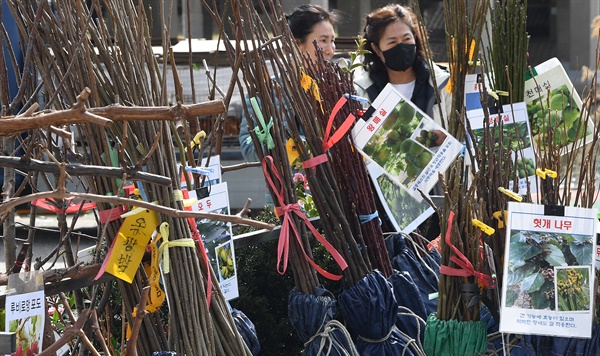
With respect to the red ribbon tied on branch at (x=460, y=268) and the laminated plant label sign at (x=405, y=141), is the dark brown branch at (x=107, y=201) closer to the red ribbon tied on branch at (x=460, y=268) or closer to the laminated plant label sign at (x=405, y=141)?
the red ribbon tied on branch at (x=460, y=268)

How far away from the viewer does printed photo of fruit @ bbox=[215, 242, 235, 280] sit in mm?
2193

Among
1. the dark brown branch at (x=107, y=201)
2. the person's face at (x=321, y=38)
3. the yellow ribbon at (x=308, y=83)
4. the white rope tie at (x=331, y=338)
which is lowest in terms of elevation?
the white rope tie at (x=331, y=338)

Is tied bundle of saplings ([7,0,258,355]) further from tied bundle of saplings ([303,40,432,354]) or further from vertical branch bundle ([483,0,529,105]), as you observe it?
A: vertical branch bundle ([483,0,529,105])

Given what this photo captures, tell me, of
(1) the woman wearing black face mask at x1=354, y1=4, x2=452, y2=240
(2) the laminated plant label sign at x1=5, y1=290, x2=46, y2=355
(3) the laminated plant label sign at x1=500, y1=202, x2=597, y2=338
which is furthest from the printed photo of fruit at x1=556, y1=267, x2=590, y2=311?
(1) the woman wearing black face mask at x1=354, y1=4, x2=452, y2=240

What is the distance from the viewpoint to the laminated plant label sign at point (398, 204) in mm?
2545

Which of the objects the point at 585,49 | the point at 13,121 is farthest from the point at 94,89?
the point at 585,49

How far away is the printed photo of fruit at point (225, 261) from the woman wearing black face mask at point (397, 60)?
142cm

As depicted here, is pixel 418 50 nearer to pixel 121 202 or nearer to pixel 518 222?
pixel 518 222

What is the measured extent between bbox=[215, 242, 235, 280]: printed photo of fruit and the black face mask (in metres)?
1.56

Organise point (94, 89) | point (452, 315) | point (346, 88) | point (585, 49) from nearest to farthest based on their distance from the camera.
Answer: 1. point (94, 89)
2. point (452, 315)
3. point (346, 88)
4. point (585, 49)

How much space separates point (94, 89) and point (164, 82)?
201 mm

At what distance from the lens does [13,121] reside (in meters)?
1.09

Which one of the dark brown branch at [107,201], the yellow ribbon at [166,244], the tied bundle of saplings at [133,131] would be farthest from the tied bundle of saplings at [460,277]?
the dark brown branch at [107,201]

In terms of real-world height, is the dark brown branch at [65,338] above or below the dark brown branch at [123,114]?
below
